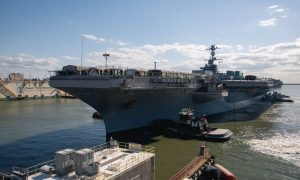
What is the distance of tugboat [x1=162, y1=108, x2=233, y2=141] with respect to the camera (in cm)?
3250

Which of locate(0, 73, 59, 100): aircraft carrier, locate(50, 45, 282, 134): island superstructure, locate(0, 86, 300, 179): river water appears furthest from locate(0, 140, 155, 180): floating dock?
locate(0, 73, 59, 100): aircraft carrier

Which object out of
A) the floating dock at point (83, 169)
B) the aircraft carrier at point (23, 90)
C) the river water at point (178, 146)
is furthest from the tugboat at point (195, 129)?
the aircraft carrier at point (23, 90)

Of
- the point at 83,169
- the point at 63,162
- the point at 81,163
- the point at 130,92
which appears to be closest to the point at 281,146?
the point at 130,92

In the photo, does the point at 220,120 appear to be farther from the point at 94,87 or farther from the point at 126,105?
the point at 94,87

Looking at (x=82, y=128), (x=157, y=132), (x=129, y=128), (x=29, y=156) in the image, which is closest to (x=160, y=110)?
(x=157, y=132)

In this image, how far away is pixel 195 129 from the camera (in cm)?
3341

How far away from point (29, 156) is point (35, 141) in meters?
5.52

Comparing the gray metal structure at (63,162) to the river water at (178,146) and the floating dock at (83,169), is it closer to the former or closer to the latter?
the floating dock at (83,169)

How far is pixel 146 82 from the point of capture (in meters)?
31.5

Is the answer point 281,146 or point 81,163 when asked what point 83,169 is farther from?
point 281,146

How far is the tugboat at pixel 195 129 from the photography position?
32.5m

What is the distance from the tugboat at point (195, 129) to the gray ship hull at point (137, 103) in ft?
9.02

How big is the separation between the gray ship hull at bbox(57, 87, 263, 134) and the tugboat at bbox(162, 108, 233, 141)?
2.75m

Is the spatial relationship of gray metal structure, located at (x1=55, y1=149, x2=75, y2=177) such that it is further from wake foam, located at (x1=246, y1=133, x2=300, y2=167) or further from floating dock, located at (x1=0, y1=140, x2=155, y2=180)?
wake foam, located at (x1=246, y1=133, x2=300, y2=167)
